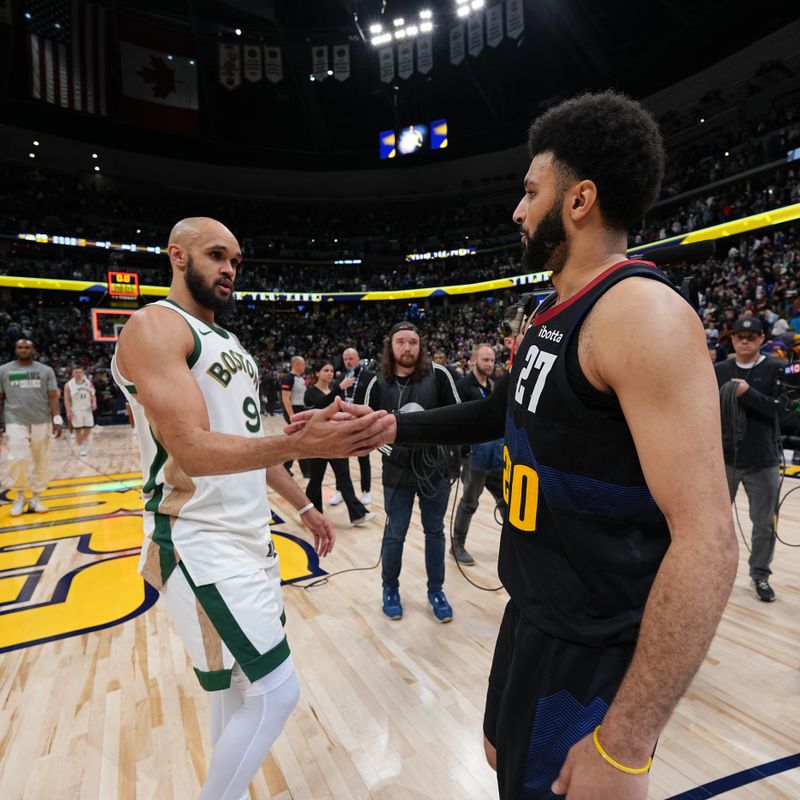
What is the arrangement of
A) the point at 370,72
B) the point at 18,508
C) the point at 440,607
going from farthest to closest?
the point at 370,72, the point at 18,508, the point at 440,607

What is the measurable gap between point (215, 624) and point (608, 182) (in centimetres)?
159

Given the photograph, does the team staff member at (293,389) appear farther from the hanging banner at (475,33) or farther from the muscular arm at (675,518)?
the hanging banner at (475,33)

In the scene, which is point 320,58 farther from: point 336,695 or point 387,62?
point 336,695

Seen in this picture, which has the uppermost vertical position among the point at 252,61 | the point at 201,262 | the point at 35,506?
the point at 252,61

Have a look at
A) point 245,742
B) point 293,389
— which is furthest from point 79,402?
point 245,742

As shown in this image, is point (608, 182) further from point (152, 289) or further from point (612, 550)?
point (152, 289)

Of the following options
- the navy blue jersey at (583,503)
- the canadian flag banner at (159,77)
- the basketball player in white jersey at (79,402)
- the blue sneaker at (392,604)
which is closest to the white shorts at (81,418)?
the basketball player in white jersey at (79,402)

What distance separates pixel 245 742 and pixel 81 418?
958cm

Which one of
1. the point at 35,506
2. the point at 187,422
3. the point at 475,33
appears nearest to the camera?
the point at 187,422

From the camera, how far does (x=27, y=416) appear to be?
217 inches

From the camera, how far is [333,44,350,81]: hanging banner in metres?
21.8

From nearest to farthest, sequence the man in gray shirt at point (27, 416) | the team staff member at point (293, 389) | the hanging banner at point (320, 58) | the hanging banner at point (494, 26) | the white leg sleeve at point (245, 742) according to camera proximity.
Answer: the white leg sleeve at point (245, 742)
the man in gray shirt at point (27, 416)
the team staff member at point (293, 389)
the hanging banner at point (494, 26)
the hanging banner at point (320, 58)

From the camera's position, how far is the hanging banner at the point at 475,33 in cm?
1983

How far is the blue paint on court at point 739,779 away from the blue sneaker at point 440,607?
1.58m
